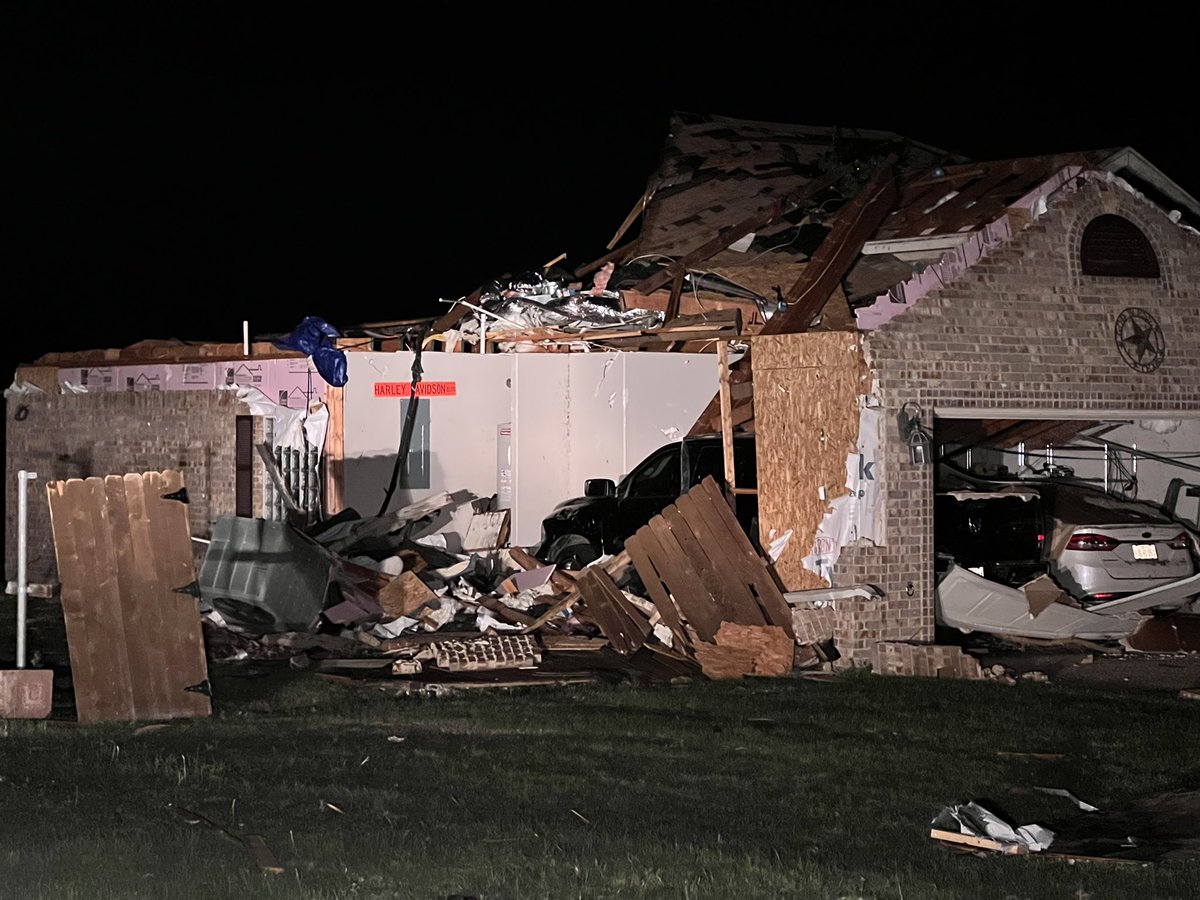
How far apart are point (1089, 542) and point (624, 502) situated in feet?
16.0

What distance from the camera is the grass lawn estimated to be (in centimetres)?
724

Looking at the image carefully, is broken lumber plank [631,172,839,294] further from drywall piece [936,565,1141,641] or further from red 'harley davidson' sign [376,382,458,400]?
drywall piece [936,565,1141,641]

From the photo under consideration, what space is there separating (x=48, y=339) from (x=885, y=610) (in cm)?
3707

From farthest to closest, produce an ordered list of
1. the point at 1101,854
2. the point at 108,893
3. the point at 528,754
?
the point at 528,754
the point at 1101,854
the point at 108,893

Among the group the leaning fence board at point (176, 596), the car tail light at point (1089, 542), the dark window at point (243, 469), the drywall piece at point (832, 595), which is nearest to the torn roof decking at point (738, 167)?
the car tail light at point (1089, 542)

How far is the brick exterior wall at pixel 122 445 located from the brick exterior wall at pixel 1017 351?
8.75 metres

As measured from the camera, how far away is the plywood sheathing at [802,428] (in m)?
14.3

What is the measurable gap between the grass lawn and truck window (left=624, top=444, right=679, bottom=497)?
4.44 m

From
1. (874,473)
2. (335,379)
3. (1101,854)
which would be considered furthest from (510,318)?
(1101,854)

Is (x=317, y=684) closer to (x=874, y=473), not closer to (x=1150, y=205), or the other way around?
(x=874, y=473)

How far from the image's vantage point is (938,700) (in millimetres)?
12625

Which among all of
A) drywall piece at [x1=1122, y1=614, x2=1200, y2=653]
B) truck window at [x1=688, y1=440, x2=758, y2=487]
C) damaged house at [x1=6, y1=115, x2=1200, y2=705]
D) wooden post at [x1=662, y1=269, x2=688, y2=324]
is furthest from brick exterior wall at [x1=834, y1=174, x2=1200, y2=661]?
wooden post at [x1=662, y1=269, x2=688, y2=324]

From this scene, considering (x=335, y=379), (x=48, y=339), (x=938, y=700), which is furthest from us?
(x=48, y=339)

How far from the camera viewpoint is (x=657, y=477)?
17.7 metres
